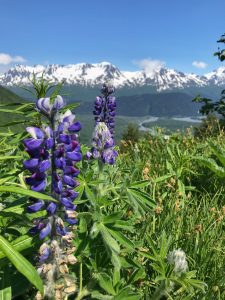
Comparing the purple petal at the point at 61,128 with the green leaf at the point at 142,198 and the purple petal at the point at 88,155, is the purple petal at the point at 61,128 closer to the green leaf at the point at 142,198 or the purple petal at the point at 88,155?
the green leaf at the point at 142,198

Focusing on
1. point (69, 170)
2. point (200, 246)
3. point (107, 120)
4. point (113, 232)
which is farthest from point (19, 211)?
point (107, 120)

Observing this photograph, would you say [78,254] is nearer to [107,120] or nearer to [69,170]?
[69,170]

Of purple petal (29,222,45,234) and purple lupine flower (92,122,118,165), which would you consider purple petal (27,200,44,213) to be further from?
purple lupine flower (92,122,118,165)

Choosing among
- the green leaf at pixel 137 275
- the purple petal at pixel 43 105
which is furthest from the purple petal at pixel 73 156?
the green leaf at pixel 137 275

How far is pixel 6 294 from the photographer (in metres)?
2.07

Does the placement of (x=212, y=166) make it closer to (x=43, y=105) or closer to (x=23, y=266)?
(x=43, y=105)

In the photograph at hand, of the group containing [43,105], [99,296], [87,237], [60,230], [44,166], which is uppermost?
[43,105]

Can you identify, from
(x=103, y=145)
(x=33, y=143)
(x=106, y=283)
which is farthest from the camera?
(x=103, y=145)

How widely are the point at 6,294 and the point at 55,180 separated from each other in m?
0.63

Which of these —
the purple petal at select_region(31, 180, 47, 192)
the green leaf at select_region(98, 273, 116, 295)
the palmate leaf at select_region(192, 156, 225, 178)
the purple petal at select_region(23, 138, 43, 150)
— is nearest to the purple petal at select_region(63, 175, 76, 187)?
the purple petal at select_region(31, 180, 47, 192)

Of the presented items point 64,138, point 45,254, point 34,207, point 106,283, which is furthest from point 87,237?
point 64,138

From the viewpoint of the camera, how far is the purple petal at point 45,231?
208cm

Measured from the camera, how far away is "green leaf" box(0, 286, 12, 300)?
205cm

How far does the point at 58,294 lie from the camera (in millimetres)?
2203
